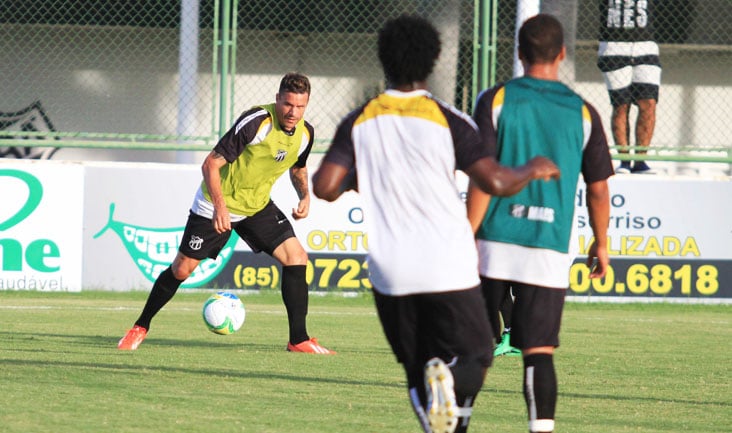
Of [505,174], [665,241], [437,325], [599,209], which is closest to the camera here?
[505,174]

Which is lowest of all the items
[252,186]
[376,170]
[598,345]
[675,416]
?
[598,345]

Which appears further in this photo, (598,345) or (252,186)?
(598,345)

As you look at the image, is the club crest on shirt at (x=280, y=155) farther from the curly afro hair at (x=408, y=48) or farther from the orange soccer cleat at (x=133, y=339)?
the curly afro hair at (x=408, y=48)

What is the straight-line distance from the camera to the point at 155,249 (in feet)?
46.9

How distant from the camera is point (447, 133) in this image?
465 centimetres

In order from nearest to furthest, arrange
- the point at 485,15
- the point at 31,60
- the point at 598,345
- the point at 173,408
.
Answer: the point at 173,408
the point at 598,345
the point at 485,15
the point at 31,60

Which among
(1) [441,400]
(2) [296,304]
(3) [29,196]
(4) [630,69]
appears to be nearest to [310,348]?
(2) [296,304]

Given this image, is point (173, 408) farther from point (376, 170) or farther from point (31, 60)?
point (31, 60)

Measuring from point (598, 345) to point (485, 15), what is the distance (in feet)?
20.0

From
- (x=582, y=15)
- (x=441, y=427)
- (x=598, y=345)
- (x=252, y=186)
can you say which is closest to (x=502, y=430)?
(x=441, y=427)

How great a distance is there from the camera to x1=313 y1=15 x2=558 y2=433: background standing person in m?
4.62

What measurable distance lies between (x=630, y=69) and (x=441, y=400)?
12.0 metres

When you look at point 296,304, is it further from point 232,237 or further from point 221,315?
point 232,237

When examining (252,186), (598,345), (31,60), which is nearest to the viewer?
(252,186)
